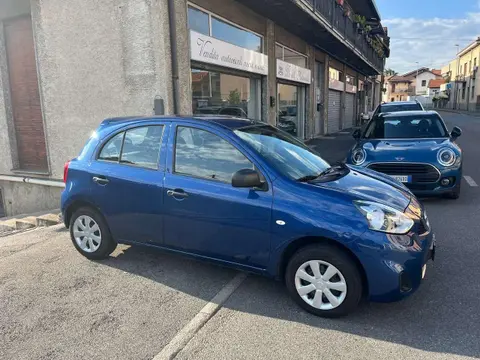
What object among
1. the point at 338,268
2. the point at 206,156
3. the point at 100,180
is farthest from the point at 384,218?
the point at 100,180

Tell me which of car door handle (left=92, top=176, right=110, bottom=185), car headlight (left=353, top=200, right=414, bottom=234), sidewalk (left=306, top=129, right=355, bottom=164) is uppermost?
car door handle (left=92, top=176, right=110, bottom=185)

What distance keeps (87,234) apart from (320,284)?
2695 millimetres

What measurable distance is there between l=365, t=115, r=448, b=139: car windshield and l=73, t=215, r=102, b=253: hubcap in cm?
543

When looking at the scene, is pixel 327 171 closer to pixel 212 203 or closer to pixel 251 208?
pixel 251 208

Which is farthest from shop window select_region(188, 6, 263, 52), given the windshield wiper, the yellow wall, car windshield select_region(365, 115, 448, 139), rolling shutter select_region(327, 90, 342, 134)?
the yellow wall

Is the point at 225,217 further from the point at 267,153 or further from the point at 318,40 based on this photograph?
the point at 318,40

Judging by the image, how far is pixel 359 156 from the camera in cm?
679

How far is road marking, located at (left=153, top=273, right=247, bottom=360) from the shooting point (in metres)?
2.72

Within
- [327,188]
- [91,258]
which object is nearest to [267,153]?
[327,188]

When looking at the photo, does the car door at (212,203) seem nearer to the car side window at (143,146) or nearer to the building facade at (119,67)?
the car side window at (143,146)

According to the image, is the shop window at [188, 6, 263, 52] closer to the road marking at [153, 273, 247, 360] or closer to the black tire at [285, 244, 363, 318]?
the road marking at [153, 273, 247, 360]

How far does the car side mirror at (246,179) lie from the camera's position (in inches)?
123

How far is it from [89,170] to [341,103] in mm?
21355

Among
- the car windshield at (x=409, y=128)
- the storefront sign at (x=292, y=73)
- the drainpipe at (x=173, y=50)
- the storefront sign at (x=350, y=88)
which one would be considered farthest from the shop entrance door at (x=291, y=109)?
the storefront sign at (x=350, y=88)
